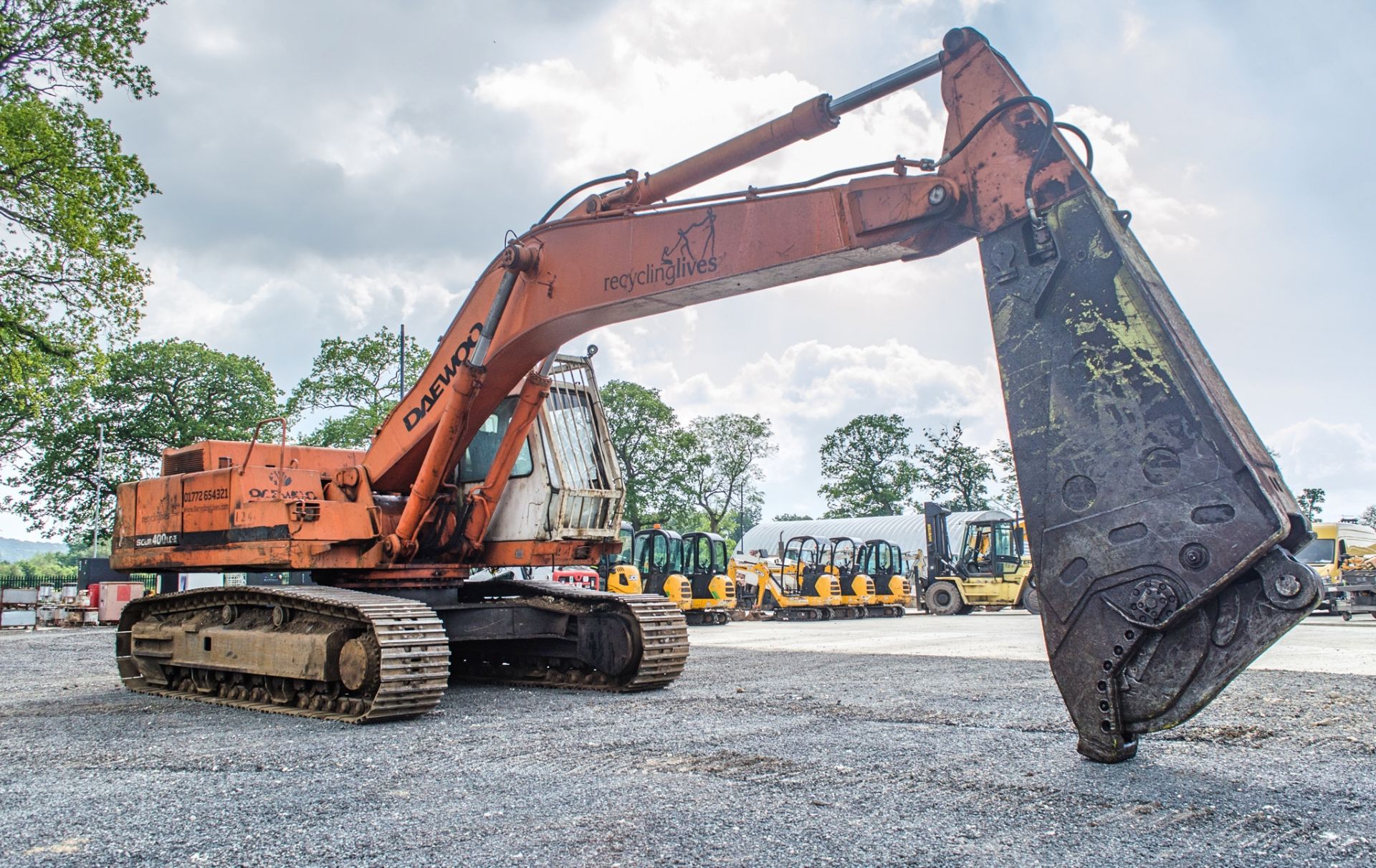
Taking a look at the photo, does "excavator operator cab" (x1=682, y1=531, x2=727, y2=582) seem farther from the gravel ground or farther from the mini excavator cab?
the gravel ground

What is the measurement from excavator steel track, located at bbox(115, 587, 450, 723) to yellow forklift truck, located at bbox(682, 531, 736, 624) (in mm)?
15197

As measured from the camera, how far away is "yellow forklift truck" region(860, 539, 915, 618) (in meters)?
29.6

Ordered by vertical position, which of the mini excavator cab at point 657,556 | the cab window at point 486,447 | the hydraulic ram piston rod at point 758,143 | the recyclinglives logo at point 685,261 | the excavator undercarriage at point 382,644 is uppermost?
the hydraulic ram piston rod at point 758,143

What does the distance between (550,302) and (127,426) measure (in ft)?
146

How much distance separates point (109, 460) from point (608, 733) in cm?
4643

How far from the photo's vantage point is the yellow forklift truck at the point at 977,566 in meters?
29.6

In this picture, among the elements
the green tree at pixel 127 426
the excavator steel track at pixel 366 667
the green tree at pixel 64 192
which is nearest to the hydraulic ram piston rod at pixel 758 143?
the excavator steel track at pixel 366 667

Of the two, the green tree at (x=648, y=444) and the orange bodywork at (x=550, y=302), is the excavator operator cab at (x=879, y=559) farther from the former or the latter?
the green tree at (x=648, y=444)

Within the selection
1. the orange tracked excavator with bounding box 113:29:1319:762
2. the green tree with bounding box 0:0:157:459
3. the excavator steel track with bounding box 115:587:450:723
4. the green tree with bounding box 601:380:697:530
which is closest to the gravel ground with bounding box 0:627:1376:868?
the excavator steel track with bounding box 115:587:450:723

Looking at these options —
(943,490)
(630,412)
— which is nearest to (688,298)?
(630,412)

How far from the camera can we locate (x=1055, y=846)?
3.61 m

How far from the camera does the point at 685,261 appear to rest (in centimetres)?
692

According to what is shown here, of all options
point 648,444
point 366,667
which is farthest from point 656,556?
point 648,444

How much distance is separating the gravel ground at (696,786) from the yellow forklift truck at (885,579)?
851 inches
